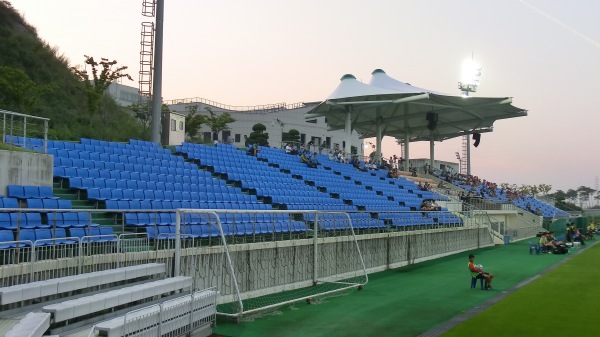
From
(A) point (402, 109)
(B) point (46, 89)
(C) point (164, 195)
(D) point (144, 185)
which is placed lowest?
(C) point (164, 195)

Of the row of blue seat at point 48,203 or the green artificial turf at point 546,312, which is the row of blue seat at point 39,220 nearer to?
the row of blue seat at point 48,203

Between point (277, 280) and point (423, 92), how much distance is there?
82.6ft

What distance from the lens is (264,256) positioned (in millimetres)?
13750

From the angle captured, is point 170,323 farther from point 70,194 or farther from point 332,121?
point 332,121

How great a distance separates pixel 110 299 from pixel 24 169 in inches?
219

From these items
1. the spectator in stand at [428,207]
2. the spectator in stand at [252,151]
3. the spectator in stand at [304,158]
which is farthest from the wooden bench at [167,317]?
the spectator in stand at [428,207]

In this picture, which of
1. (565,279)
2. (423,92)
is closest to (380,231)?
(565,279)

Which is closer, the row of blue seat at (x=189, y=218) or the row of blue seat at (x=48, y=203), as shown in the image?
the row of blue seat at (x=48, y=203)

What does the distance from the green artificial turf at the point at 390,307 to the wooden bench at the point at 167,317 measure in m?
0.61

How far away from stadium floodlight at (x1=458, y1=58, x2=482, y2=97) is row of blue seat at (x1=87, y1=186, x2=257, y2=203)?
4217cm

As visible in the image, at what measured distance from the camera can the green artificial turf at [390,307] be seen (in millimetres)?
9828

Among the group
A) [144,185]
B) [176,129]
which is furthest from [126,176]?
[176,129]

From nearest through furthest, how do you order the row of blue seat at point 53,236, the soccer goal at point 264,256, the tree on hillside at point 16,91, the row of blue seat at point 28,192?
1. the row of blue seat at point 53,236
2. the row of blue seat at point 28,192
3. the soccer goal at point 264,256
4. the tree on hillside at point 16,91

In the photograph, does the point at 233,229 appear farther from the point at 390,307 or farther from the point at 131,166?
the point at 131,166
